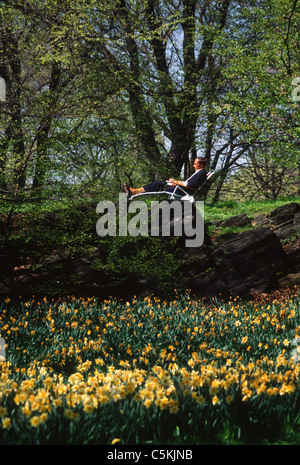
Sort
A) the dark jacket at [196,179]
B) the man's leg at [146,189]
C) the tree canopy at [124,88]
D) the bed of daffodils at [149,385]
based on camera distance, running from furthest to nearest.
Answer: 1. the tree canopy at [124,88]
2. the dark jacket at [196,179]
3. the man's leg at [146,189]
4. the bed of daffodils at [149,385]

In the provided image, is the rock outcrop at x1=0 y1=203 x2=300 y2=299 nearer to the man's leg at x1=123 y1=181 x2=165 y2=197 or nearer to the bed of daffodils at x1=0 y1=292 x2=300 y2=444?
the man's leg at x1=123 y1=181 x2=165 y2=197

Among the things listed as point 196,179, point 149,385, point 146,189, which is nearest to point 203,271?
point 196,179

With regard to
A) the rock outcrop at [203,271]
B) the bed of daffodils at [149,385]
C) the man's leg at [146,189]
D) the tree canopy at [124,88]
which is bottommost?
the bed of daffodils at [149,385]

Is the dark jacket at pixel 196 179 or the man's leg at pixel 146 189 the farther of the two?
the dark jacket at pixel 196 179

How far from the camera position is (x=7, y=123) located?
9594 mm

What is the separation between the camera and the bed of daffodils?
3.03m

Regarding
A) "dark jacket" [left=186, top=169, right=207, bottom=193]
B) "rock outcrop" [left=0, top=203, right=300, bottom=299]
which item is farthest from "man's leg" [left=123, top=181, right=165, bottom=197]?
"rock outcrop" [left=0, top=203, right=300, bottom=299]

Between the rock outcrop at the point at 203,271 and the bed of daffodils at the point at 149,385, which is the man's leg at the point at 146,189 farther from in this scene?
the bed of daffodils at the point at 149,385

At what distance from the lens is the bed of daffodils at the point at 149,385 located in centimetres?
303

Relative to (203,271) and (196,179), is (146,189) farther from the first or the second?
(203,271)

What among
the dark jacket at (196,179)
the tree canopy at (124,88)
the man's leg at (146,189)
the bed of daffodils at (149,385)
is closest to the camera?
the bed of daffodils at (149,385)

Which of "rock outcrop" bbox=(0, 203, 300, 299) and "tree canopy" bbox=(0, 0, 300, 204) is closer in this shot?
"rock outcrop" bbox=(0, 203, 300, 299)

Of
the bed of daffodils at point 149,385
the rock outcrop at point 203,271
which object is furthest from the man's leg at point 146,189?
the bed of daffodils at point 149,385

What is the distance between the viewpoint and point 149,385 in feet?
11.1
